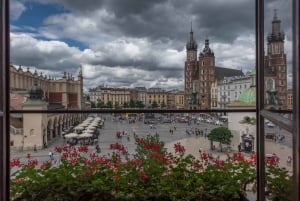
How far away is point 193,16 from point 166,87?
886 millimetres

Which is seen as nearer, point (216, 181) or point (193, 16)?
point (216, 181)

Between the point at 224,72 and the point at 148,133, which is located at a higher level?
the point at 224,72

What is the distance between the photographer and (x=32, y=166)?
2488 millimetres

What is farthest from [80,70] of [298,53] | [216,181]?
[298,53]

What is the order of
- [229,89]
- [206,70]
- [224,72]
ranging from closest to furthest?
[229,89] → [224,72] → [206,70]

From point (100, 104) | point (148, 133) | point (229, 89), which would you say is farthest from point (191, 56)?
point (100, 104)

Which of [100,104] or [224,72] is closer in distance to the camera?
[100,104]

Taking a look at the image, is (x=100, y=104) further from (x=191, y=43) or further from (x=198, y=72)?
(x=191, y=43)

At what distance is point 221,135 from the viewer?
8.87ft

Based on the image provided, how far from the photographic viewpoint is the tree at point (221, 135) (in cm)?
268

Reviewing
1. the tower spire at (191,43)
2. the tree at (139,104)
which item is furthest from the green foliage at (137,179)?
the tower spire at (191,43)

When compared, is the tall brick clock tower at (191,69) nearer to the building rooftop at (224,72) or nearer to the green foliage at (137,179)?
the building rooftop at (224,72)

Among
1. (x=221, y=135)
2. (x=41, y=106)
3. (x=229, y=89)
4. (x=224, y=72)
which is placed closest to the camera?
(x=41, y=106)

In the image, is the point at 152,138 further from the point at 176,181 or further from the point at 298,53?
the point at 298,53
